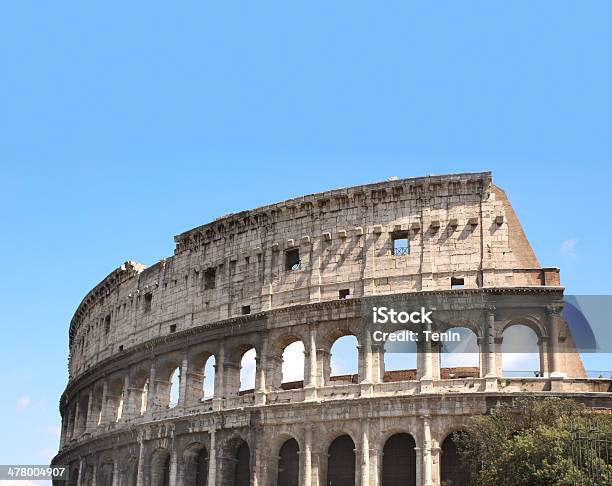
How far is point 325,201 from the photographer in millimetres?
38844

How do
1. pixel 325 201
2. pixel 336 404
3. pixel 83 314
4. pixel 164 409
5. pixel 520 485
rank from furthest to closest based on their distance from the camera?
pixel 83 314 < pixel 164 409 < pixel 325 201 < pixel 336 404 < pixel 520 485

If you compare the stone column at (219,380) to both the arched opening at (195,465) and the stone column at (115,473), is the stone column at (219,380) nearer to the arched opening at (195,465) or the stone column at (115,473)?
the arched opening at (195,465)

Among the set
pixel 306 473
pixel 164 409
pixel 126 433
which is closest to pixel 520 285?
pixel 306 473

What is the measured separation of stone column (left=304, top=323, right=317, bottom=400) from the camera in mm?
36344

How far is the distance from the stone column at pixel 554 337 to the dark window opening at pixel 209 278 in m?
16.0

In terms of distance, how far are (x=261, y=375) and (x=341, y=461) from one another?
16.7 feet

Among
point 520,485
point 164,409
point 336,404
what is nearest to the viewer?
point 520,485

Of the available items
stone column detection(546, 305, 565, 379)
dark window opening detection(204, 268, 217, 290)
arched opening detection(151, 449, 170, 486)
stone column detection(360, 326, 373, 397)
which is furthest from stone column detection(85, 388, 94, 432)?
stone column detection(546, 305, 565, 379)

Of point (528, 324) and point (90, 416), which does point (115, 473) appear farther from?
point (528, 324)

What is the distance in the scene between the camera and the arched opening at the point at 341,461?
117ft

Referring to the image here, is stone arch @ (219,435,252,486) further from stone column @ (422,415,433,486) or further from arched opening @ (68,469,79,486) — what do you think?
arched opening @ (68,469,79,486)

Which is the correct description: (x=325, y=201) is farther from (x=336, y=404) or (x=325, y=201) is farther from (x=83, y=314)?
(x=83, y=314)

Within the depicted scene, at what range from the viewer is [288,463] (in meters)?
37.0

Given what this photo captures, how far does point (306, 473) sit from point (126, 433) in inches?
499
